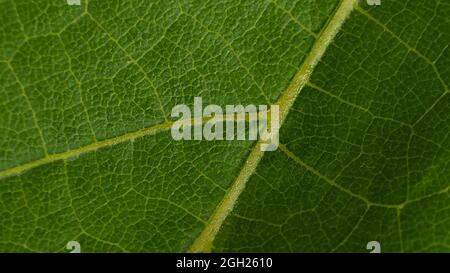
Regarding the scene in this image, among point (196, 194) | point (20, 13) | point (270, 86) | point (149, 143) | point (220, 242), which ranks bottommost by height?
point (220, 242)

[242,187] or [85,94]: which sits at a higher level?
[85,94]

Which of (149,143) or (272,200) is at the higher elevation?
(149,143)

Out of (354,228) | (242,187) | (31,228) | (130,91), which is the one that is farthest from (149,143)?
(354,228)

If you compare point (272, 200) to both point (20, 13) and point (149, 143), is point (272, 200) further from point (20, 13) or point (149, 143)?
point (20, 13)

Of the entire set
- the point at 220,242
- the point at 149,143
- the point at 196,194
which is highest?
the point at 149,143

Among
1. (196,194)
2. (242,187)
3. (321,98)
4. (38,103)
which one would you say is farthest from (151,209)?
(321,98)

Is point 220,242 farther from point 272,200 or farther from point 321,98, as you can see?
point 321,98
